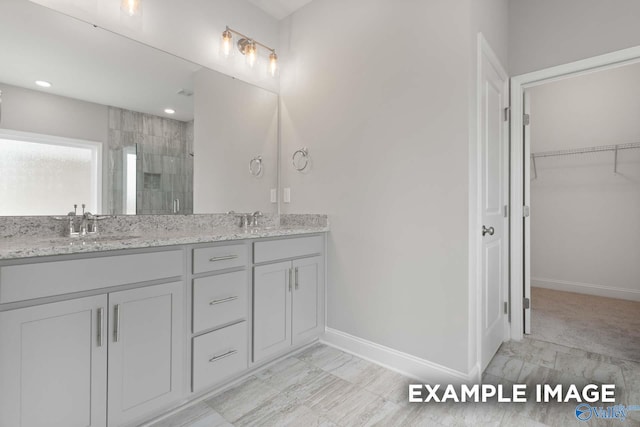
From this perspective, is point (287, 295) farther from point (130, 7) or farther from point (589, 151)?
point (589, 151)

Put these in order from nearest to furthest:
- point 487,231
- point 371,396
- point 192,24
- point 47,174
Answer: point 47,174, point 371,396, point 487,231, point 192,24

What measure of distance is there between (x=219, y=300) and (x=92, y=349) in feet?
1.93

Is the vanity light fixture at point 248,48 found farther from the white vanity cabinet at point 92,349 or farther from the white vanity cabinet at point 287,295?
the white vanity cabinet at point 92,349

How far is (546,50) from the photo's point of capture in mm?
2307

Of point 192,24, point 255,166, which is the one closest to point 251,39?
point 192,24

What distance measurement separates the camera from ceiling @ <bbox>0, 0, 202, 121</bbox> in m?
1.55

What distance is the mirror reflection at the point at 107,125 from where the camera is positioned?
157 centimetres

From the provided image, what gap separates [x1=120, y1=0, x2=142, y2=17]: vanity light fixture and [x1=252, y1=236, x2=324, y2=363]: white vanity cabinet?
1.56m

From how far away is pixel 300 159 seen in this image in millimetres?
2643

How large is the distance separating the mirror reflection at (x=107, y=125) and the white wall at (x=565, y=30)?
219 cm

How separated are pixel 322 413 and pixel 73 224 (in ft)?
5.37

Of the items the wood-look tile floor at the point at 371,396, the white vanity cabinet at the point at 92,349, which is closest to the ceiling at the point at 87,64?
the white vanity cabinet at the point at 92,349

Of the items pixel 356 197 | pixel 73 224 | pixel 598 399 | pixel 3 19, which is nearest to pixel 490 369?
pixel 598 399

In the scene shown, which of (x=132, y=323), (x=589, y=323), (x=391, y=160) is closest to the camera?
(x=132, y=323)
